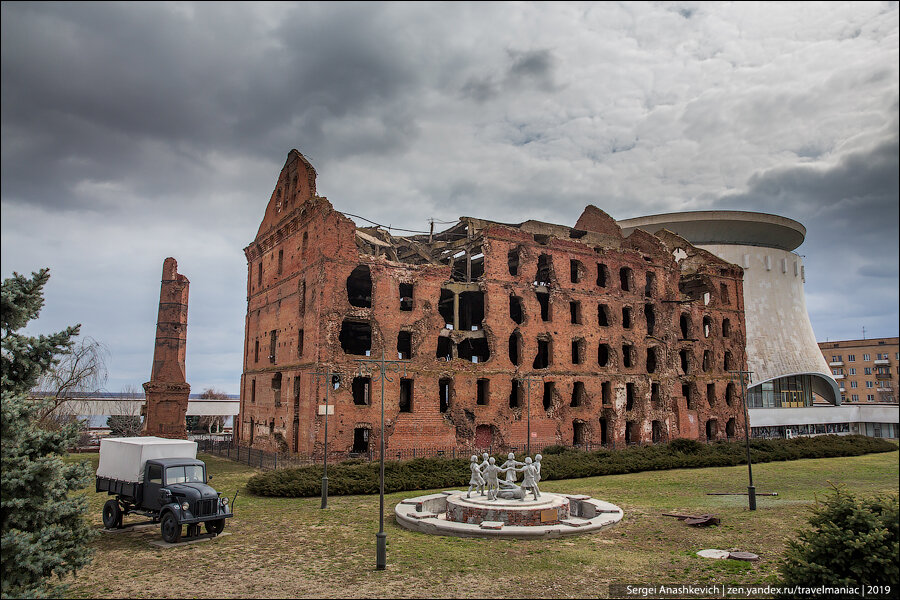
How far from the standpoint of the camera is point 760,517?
1727cm

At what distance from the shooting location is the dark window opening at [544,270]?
125ft

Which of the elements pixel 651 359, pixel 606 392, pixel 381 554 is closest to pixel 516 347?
pixel 606 392

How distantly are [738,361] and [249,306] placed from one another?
3770 cm

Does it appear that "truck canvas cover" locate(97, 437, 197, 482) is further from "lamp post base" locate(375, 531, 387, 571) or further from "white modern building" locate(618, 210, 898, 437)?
"white modern building" locate(618, 210, 898, 437)

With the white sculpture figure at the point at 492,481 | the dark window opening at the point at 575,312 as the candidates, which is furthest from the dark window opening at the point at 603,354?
the white sculpture figure at the point at 492,481

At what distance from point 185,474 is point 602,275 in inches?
1261

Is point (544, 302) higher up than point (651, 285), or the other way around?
point (651, 285)

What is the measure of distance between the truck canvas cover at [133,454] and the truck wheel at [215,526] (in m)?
2.38

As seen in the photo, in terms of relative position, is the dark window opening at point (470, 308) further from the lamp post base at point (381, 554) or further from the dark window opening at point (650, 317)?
the lamp post base at point (381, 554)

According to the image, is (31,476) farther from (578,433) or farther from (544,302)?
(544,302)

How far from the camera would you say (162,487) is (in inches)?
603

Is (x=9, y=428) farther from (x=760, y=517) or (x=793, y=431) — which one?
(x=793, y=431)

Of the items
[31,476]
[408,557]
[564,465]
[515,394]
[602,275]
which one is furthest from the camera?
[602,275]

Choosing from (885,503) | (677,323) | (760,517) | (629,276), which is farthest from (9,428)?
(677,323)
